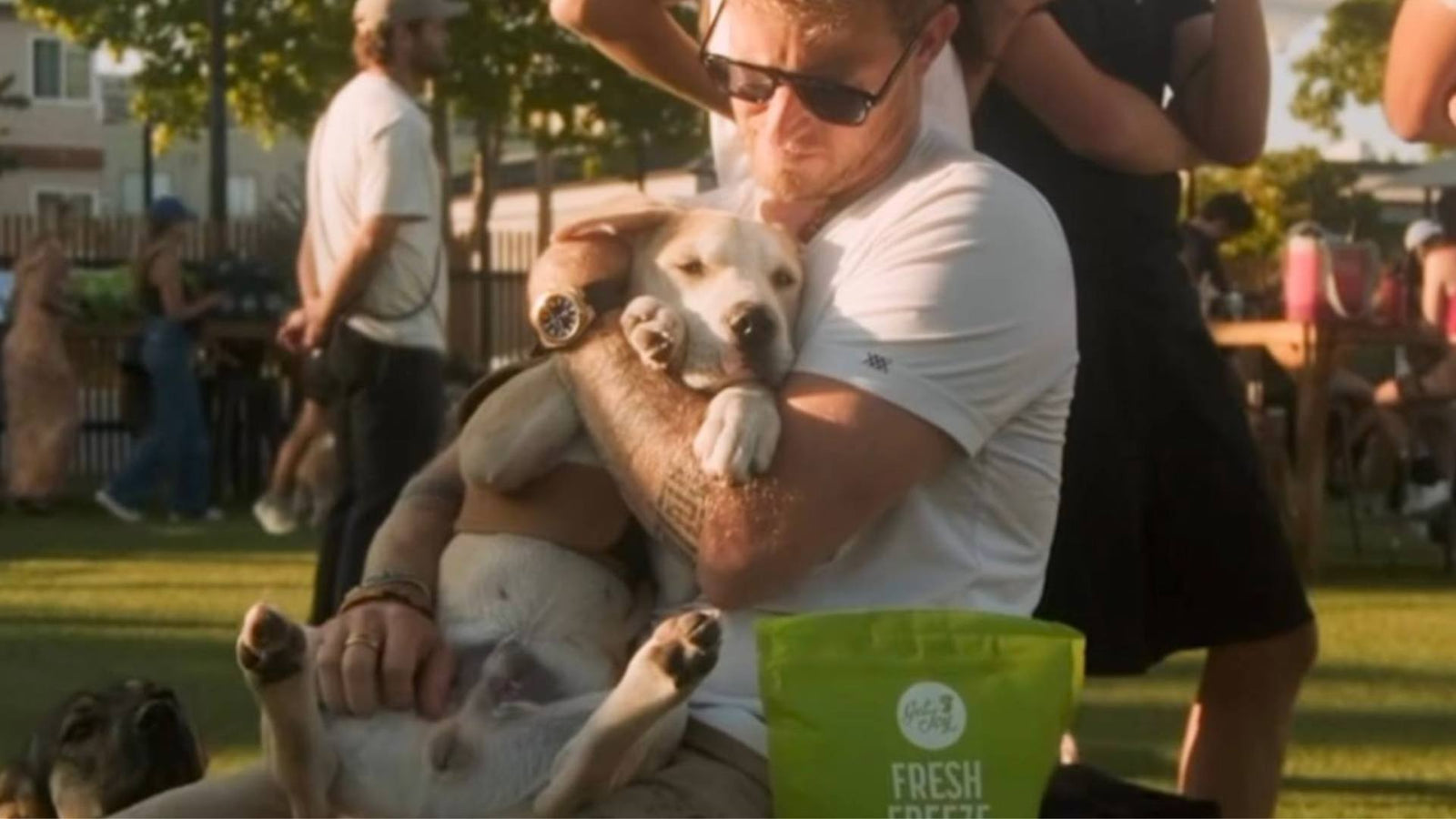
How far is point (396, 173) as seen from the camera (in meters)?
9.62

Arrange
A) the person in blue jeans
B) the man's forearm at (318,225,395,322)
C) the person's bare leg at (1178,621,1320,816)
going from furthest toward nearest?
the person in blue jeans
the man's forearm at (318,225,395,322)
the person's bare leg at (1178,621,1320,816)

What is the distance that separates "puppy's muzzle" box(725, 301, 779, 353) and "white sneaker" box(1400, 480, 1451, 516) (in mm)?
13464

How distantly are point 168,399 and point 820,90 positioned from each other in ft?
54.6

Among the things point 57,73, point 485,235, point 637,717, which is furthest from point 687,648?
point 57,73

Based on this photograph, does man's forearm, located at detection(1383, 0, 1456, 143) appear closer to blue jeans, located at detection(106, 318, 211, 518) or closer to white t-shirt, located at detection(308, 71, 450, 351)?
white t-shirt, located at detection(308, 71, 450, 351)

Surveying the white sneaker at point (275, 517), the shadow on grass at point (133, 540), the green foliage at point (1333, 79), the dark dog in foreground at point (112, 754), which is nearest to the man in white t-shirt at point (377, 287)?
the dark dog in foreground at point (112, 754)

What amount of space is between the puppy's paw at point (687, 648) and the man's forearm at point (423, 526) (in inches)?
23.6

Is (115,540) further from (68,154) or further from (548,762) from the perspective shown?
(68,154)

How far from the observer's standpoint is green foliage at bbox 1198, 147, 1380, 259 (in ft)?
162

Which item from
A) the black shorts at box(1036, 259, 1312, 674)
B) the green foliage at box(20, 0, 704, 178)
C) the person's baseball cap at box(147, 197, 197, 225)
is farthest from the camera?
the green foliage at box(20, 0, 704, 178)

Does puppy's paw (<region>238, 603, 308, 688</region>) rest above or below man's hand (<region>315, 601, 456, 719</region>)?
above

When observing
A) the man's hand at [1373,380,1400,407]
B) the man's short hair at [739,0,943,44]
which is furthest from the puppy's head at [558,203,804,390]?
the man's hand at [1373,380,1400,407]

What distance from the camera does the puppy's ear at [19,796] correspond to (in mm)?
5164

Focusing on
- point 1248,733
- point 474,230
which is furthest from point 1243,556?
point 474,230
